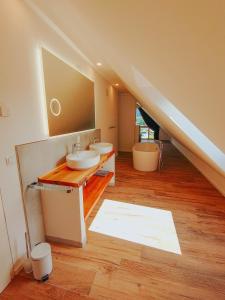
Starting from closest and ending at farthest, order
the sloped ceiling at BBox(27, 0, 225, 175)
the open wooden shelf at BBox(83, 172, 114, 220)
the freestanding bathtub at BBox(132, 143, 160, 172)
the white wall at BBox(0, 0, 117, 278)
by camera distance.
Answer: the sloped ceiling at BBox(27, 0, 225, 175)
the white wall at BBox(0, 0, 117, 278)
the open wooden shelf at BBox(83, 172, 114, 220)
the freestanding bathtub at BBox(132, 143, 160, 172)

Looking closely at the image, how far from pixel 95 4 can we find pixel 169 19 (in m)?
0.29

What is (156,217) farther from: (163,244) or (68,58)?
(68,58)

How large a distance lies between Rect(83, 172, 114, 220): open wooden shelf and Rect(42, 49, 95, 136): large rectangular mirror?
0.81m

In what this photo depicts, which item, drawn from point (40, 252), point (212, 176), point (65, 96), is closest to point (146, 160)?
point (212, 176)

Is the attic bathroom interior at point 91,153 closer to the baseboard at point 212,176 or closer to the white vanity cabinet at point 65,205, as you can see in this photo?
the white vanity cabinet at point 65,205

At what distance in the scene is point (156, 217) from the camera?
2.05 m

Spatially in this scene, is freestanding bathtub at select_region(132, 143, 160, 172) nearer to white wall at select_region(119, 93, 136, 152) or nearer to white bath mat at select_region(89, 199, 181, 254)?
white bath mat at select_region(89, 199, 181, 254)

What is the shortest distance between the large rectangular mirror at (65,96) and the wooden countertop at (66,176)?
403 millimetres

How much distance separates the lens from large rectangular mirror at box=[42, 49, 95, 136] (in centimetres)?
163

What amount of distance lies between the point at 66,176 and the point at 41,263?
2.28 ft

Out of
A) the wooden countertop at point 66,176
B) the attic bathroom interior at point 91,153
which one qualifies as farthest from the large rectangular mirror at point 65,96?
the wooden countertop at point 66,176

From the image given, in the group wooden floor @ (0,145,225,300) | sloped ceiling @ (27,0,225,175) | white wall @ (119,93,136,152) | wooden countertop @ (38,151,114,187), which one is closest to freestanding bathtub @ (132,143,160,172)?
wooden floor @ (0,145,225,300)

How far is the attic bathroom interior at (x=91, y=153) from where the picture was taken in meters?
0.50

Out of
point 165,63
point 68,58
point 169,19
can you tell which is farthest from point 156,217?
point 68,58
